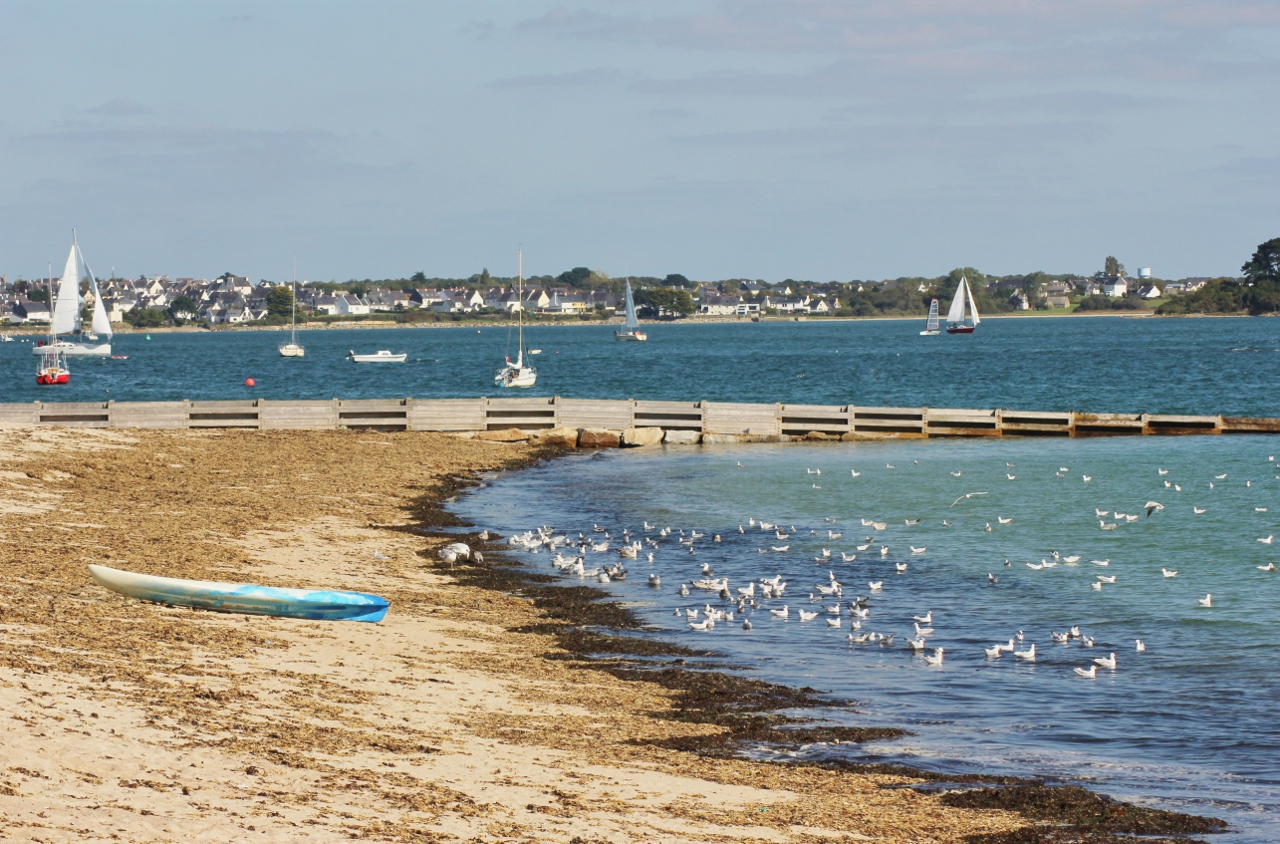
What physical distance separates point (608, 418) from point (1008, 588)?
79.7 feet

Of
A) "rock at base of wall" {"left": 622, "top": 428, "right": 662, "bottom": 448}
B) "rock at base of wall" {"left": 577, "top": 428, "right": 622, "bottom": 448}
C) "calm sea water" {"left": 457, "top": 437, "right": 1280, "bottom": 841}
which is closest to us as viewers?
"calm sea water" {"left": 457, "top": 437, "right": 1280, "bottom": 841}

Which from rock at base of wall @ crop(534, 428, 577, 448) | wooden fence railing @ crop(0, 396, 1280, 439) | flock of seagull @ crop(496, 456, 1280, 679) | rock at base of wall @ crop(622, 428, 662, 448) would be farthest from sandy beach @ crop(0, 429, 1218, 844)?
rock at base of wall @ crop(622, 428, 662, 448)

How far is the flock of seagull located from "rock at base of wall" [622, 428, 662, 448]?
46.5ft

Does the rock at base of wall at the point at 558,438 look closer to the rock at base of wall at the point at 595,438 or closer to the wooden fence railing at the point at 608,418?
the rock at base of wall at the point at 595,438

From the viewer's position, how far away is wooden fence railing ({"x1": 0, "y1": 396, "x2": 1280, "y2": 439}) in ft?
129

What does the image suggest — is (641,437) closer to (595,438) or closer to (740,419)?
(595,438)

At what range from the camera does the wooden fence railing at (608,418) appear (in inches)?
1549

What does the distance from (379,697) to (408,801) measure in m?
3.00

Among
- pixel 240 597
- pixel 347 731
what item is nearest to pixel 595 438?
pixel 240 597

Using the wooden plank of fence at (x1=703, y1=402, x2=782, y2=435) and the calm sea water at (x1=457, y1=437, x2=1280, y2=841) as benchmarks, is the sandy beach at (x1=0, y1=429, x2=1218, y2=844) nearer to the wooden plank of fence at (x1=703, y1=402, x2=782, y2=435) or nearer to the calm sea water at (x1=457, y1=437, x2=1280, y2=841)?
the calm sea water at (x1=457, y1=437, x2=1280, y2=841)

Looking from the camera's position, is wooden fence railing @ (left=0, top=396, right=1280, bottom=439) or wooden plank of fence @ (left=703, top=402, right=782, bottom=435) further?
wooden plank of fence @ (left=703, top=402, right=782, bottom=435)

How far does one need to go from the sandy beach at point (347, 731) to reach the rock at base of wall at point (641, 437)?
22791mm

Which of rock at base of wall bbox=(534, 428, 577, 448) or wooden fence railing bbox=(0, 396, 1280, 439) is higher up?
wooden fence railing bbox=(0, 396, 1280, 439)

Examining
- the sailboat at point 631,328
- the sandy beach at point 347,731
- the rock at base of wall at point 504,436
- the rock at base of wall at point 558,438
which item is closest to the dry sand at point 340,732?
the sandy beach at point 347,731
